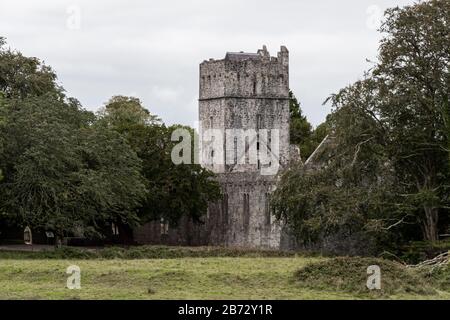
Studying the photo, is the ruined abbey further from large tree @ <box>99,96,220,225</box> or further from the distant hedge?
the distant hedge

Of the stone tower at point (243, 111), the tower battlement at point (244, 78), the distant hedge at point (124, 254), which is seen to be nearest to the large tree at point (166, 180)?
the stone tower at point (243, 111)

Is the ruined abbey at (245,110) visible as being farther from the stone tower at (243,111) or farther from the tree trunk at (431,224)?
the tree trunk at (431,224)

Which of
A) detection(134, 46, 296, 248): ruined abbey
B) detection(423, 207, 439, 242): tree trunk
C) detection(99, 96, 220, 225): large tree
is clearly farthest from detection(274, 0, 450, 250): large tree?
detection(134, 46, 296, 248): ruined abbey

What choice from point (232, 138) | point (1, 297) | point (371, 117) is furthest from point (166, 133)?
point (1, 297)

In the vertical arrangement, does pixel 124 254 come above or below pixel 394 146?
below

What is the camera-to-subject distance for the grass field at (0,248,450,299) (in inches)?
1193

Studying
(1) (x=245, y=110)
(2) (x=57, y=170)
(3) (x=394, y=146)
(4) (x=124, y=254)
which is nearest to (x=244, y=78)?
(1) (x=245, y=110)

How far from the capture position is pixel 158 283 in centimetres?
3297

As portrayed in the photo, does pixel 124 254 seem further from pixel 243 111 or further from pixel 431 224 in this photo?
pixel 243 111

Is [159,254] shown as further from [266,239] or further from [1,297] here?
[266,239]

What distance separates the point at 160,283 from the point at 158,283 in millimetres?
59

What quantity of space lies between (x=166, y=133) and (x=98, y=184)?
25918 millimetres

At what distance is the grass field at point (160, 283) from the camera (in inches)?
1193
